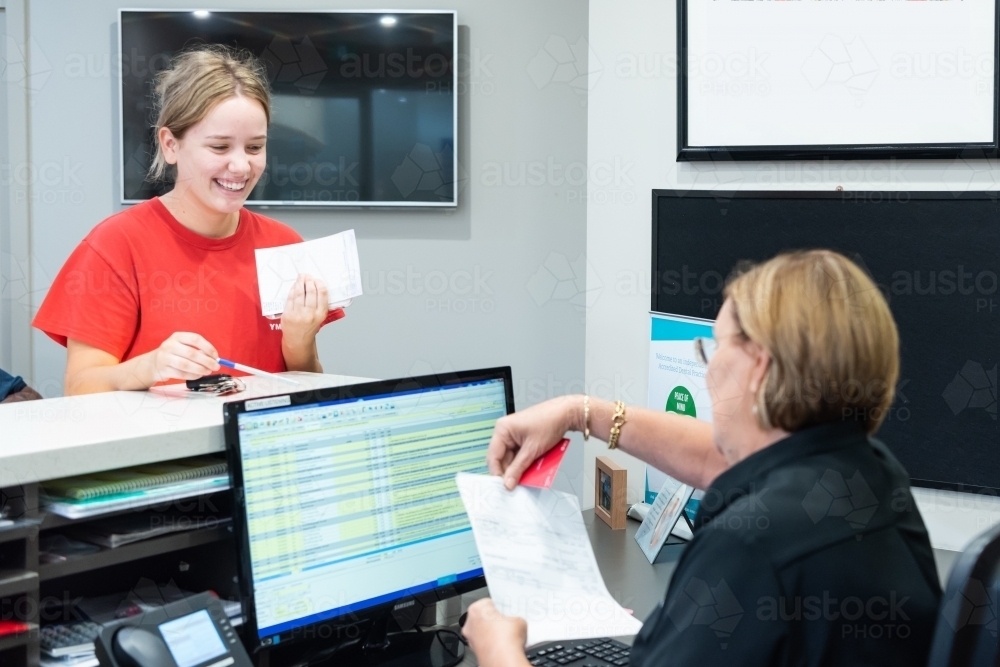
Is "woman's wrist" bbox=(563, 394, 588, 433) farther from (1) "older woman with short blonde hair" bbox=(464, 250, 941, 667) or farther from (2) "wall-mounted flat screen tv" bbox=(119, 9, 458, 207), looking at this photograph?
(2) "wall-mounted flat screen tv" bbox=(119, 9, 458, 207)

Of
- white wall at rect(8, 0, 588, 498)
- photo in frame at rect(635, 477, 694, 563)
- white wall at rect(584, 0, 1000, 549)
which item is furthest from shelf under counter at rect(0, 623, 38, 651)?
white wall at rect(8, 0, 588, 498)

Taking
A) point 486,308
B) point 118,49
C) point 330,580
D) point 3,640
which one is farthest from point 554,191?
point 3,640

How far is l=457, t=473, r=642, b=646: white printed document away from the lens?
113cm

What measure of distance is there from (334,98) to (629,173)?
112 centimetres

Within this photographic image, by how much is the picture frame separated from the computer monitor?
563 millimetres

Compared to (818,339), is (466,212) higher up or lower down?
higher up

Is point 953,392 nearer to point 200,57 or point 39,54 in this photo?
point 200,57

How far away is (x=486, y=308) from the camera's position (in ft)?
A: 10.8

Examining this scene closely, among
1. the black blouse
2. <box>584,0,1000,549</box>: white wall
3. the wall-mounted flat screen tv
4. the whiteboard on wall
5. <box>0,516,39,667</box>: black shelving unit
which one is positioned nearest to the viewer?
the black blouse

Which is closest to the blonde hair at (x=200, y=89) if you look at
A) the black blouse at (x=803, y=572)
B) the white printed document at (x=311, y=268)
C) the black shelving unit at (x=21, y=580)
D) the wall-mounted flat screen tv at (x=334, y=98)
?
the white printed document at (x=311, y=268)

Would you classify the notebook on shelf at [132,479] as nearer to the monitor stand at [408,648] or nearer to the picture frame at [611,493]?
the monitor stand at [408,648]

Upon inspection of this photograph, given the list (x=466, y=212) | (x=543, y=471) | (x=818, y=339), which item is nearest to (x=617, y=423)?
(x=543, y=471)

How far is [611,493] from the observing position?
1989 millimetres

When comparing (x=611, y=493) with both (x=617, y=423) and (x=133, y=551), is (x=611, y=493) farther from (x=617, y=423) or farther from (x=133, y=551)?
(x=133, y=551)
